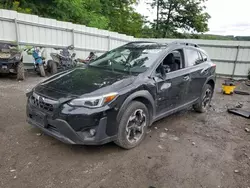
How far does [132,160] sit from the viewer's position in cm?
242

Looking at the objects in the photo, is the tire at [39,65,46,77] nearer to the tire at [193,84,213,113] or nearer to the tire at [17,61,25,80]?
the tire at [17,61,25,80]

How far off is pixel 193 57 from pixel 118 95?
7.85 feet

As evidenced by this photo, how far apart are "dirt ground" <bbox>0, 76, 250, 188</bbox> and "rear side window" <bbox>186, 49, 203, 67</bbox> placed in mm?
1368

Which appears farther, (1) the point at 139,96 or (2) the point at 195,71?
(2) the point at 195,71

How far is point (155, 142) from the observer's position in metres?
2.95

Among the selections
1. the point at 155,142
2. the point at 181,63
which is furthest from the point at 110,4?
the point at 155,142

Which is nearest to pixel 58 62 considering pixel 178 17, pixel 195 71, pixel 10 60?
pixel 10 60

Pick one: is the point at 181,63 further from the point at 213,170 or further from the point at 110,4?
the point at 110,4

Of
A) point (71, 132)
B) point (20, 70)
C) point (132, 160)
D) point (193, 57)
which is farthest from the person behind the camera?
point (20, 70)

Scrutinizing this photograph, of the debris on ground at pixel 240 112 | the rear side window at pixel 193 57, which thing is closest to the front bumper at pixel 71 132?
the rear side window at pixel 193 57

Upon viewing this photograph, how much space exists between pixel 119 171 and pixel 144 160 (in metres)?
0.42

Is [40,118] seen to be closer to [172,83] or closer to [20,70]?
[172,83]

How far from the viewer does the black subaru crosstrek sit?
7.04ft

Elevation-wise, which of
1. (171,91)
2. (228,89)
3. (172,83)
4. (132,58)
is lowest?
(228,89)
